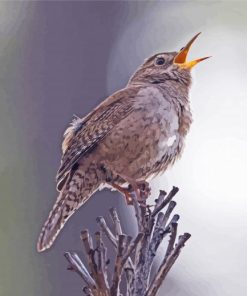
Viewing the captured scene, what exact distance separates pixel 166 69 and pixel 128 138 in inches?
11.2

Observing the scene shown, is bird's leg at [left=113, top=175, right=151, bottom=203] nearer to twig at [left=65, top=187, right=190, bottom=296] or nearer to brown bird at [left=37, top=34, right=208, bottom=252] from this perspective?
brown bird at [left=37, top=34, right=208, bottom=252]

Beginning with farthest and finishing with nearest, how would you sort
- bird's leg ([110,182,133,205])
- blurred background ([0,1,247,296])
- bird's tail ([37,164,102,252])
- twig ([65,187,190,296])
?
blurred background ([0,1,247,296])
bird's leg ([110,182,133,205])
bird's tail ([37,164,102,252])
twig ([65,187,190,296])

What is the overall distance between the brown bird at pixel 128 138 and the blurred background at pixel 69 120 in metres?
0.71

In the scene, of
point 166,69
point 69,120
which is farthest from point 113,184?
point 69,120

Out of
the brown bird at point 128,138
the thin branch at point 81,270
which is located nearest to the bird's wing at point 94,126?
the brown bird at point 128,138

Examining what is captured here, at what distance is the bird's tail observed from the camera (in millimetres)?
2334

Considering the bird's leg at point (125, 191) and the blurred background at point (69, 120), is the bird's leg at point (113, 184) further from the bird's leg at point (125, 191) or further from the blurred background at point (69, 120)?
the blurred background at point (69, 120)

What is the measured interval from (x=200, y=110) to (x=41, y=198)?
78 centimetres

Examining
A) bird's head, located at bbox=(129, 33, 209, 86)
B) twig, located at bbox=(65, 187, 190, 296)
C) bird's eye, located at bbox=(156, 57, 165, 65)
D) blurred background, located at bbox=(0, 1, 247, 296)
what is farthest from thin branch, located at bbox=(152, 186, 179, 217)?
blurred background, located at bbox=(0, 1, 247, 296)

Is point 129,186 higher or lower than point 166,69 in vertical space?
lower

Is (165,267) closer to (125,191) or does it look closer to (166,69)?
(125,191)

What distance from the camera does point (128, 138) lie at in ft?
9.20

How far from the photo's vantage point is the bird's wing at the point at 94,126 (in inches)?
106

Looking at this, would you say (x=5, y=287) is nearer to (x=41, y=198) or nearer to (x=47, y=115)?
(x=41, y=198)
